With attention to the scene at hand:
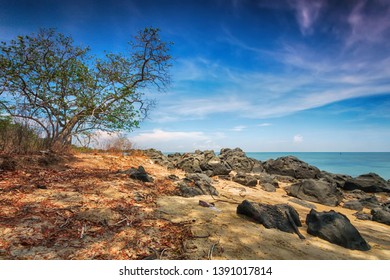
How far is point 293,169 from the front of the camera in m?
19.5

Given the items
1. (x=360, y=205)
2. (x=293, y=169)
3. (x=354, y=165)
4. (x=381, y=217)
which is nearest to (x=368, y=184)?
(x=293, y=169)

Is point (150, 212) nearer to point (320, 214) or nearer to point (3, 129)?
point (320, 214)

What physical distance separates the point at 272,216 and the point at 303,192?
7.67m

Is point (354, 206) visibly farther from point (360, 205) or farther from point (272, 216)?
point (272, 216)

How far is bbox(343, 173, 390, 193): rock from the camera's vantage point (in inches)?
638

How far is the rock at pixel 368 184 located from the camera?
638 inches

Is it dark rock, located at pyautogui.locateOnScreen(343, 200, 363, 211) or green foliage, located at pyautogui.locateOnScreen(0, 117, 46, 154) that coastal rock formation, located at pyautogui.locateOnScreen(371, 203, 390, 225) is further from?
green foliage, located at pyautogui.locateOnScreen(0, 117, 46, 154)

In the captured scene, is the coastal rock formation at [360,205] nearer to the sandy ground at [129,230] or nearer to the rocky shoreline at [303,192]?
the rocky shoreline at [303,192]

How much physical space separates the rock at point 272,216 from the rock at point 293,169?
1627 cm

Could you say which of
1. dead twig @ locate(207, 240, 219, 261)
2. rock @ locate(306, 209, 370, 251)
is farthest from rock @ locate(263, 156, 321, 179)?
dead twig @ locate(207, 240, 219, 261)

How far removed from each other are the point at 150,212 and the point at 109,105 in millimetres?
10294
